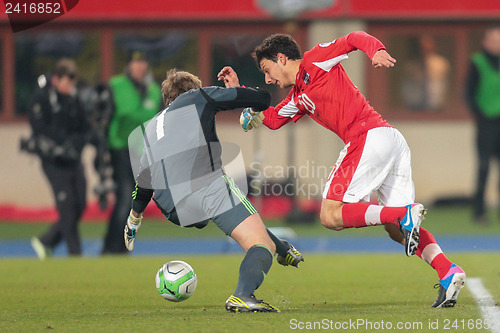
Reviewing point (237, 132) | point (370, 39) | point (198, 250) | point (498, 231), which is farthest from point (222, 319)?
point (237, 132)

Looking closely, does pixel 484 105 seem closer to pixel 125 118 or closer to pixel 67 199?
pixel 125 118

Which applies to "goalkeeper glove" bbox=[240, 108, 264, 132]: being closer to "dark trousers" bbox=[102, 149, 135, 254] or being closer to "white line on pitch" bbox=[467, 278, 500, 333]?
"white line on pitch" bbox=[467, 278, 500, 333]

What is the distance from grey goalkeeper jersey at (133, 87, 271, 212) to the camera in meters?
6.77

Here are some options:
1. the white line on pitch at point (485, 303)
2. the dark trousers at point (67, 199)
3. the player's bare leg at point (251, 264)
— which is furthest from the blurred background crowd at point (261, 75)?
the player's bare leg at point (251, 264)

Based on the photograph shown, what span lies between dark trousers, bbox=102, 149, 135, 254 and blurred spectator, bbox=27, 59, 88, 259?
1.78 feet

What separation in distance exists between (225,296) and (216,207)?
1512mm

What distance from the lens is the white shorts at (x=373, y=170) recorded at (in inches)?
272

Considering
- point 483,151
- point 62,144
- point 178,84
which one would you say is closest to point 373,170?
point 178,84

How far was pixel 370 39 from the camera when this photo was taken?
6680 mm

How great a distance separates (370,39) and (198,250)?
7.47 metres

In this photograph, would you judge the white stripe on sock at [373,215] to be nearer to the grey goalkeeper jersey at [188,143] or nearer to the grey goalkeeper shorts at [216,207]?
the grey goalkeeper shorts at [216,207]

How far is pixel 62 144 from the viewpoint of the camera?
1230 cm

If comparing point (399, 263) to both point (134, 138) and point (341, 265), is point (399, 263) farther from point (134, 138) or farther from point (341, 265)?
point (134, 138)

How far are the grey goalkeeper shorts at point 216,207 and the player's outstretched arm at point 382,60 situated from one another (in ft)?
4.44
